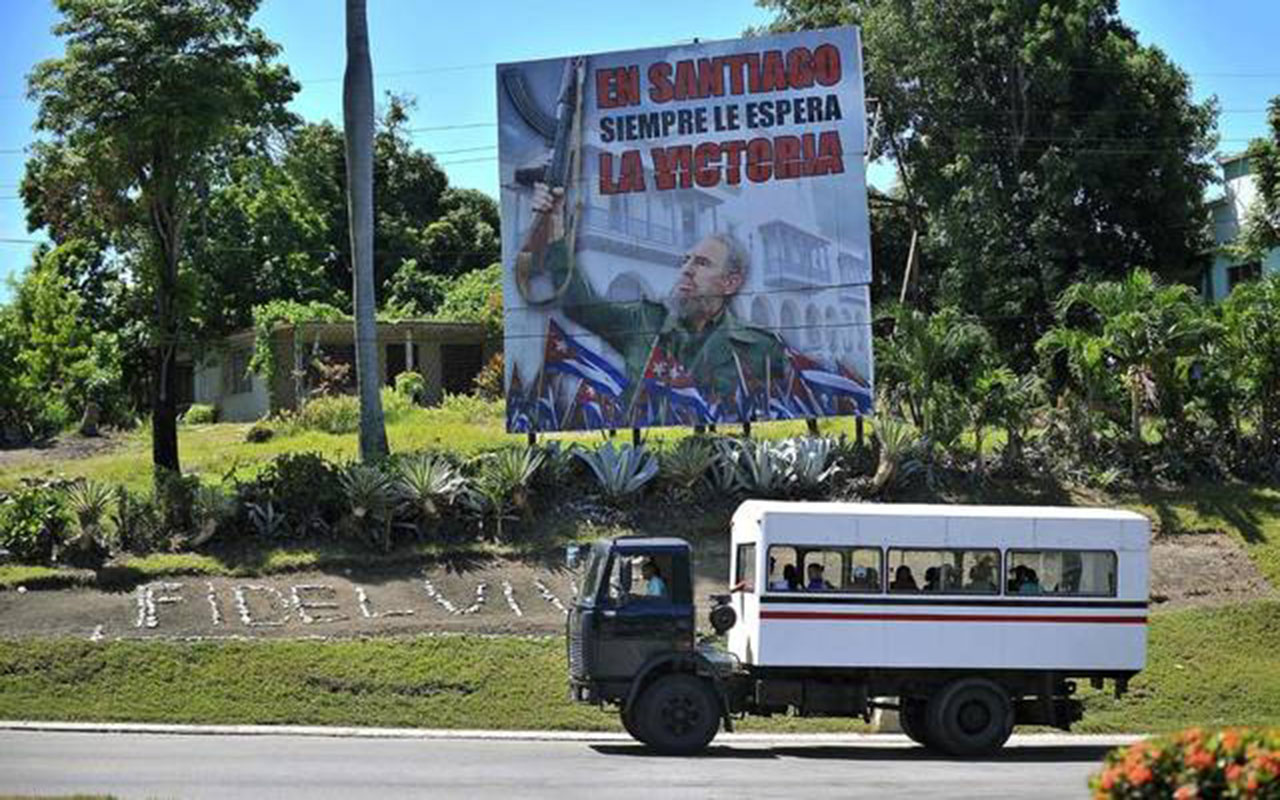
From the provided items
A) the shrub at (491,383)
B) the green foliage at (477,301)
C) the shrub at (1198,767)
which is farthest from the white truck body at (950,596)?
the green foliage at (477,301)

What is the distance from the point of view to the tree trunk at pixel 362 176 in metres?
30.2

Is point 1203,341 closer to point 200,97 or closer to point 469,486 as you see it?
point 469,486

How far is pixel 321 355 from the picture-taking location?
46.1 meters

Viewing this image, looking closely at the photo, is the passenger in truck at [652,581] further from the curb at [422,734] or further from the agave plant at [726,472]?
the agave plant at [726,472]

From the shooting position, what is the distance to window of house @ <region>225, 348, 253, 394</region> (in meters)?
49.8

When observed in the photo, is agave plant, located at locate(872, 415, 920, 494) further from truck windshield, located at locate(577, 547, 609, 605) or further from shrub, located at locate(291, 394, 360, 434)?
shrub, located at locate(291, 394, 360, 434)

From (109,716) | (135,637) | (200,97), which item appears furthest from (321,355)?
(109,716)

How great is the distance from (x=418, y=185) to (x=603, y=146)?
3691 centimetres

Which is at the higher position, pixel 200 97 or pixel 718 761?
pixel 200 97

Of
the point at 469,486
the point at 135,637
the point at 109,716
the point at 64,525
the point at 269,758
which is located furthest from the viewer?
the point at 469,486

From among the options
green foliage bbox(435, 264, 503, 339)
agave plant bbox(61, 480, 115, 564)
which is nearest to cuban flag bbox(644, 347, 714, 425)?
agave plant bbox(61, 480, 115, 564)

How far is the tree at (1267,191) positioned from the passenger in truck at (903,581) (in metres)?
18.8

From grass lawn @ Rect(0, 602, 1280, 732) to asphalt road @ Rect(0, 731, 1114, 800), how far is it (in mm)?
1564

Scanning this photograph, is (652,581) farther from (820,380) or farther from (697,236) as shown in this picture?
(697,236)
